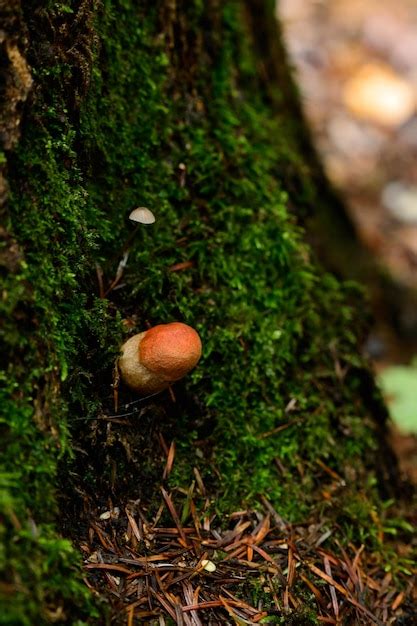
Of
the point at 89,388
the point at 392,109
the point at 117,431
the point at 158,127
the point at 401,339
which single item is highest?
the point at 158,127

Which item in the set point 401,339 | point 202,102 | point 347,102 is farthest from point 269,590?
point 347,102

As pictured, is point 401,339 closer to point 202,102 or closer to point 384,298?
point 384,298

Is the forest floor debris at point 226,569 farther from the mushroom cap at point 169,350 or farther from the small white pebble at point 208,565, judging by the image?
the mushroom cap at point 169,350

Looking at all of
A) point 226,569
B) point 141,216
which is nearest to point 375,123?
point 141,216

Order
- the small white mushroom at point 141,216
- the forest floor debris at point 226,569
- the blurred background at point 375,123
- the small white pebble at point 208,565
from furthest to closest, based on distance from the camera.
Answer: the blurred background at point 375,123 < the small white mushroom at point 141,216 < the small white pebble at point 208,565 < the forest floor debris at point 226,569

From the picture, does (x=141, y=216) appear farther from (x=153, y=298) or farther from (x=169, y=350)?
(x=169, y=350)

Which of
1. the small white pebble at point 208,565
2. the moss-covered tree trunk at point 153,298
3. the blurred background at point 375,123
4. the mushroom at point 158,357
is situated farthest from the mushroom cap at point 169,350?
the blurred background at point 375,123

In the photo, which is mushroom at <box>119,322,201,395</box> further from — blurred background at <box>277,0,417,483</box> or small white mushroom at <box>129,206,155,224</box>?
blurred background at <box>277,0,417,483</box>
